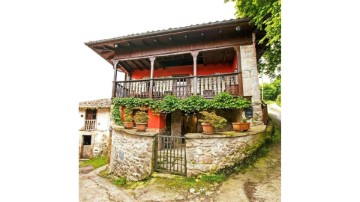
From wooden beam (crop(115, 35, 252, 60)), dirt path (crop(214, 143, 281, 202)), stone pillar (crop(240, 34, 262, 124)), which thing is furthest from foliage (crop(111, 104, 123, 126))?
stone pillar (crop(240, 34, 262, 124))

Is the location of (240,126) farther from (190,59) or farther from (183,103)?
(190,59)

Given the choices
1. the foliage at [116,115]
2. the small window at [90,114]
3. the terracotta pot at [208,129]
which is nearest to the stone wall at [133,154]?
the foliage at [116,115]

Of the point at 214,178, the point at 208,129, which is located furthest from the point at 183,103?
the point at 214,178

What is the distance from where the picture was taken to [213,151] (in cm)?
296

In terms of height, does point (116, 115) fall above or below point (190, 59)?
below

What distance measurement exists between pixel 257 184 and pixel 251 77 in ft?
8.65

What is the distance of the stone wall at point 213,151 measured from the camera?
293cm

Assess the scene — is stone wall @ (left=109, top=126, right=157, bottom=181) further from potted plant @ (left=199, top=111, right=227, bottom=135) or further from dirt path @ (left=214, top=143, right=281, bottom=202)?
dirt path @ (left=214, top=143, right=281, bottom=202)

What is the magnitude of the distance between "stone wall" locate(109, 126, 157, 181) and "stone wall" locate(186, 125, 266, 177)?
984 millimetres

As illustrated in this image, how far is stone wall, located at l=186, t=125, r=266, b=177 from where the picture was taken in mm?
2932
